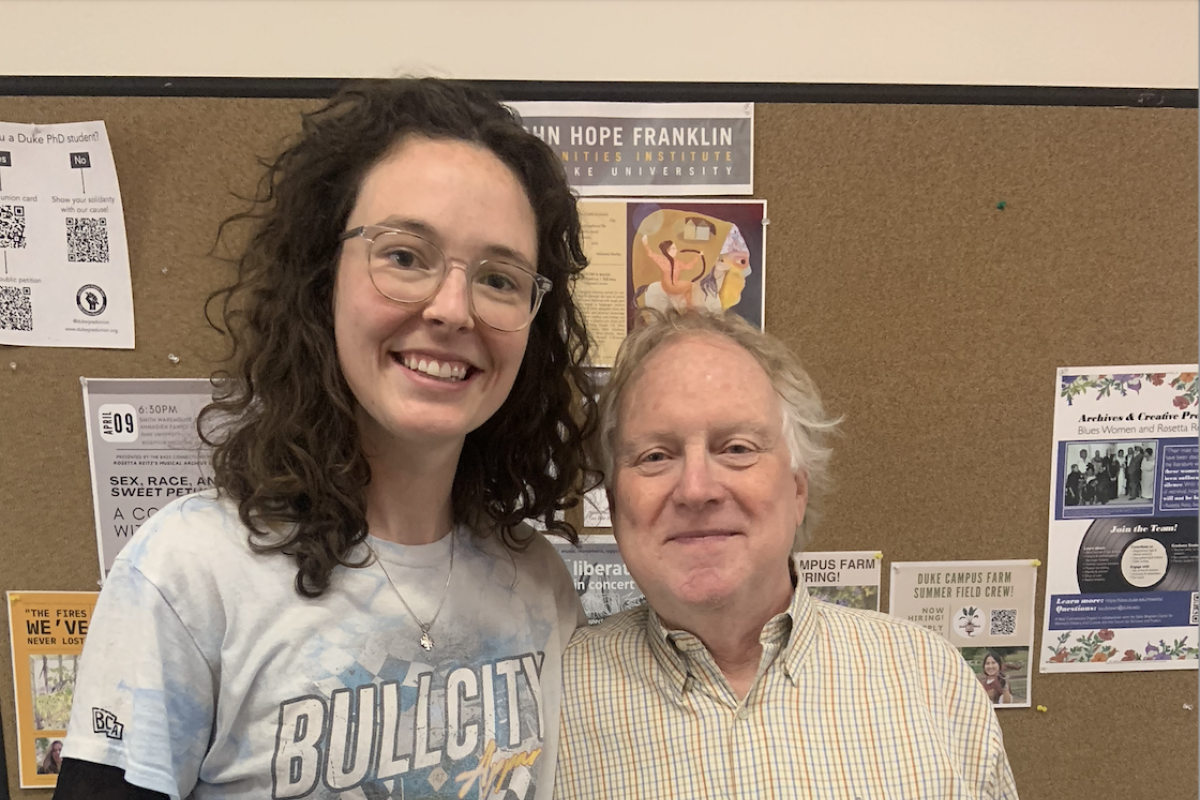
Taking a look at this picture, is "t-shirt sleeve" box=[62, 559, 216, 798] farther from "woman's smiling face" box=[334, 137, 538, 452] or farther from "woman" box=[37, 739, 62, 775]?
"woman" box=[37, 739, 62, 775]

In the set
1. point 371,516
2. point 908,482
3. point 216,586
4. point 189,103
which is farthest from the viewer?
point 908,482

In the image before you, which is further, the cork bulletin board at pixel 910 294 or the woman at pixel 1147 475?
the woman at pixel 1147 475

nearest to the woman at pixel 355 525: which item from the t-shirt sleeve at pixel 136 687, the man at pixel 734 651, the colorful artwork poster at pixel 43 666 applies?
the t-shirt sleeve at pixel 136 687

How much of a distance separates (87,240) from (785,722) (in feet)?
4.16

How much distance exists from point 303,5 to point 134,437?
2.46 ft

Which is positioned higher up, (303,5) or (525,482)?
(303,5)

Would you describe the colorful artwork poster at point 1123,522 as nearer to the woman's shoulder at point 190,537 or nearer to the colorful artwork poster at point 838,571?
the colorful artwork poster at point 838,571

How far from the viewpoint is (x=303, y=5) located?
1.10 metres

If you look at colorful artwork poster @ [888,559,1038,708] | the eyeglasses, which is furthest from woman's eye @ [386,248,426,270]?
colorful artwork poster @ [888,559,1038,708]

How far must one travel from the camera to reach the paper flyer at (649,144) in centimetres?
109

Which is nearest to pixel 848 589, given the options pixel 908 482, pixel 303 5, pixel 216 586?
pixel 908 482

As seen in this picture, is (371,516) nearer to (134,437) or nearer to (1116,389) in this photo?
(134,437)

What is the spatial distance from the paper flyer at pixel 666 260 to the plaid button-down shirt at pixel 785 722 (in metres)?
0.47

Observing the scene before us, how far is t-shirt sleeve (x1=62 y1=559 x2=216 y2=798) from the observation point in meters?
0.65
